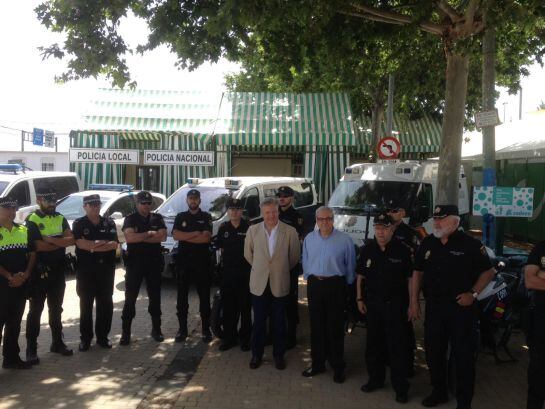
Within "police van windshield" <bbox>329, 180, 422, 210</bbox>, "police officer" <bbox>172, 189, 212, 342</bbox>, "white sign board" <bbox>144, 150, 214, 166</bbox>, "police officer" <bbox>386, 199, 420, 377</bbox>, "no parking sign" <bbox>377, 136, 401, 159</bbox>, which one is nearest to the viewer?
"police officer" <bbox>386, 199, 420, 377</bbox>

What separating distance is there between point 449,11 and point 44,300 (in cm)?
742

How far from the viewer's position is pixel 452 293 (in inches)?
178

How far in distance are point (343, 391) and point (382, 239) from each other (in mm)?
1458

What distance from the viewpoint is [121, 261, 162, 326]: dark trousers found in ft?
20.6

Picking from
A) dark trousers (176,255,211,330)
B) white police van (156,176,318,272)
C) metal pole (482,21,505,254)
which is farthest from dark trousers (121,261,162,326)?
metal pole (482,21,505,254)

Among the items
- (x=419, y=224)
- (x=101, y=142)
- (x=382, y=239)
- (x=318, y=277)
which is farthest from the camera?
(x=101, y=142)

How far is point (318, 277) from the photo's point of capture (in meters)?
5.25

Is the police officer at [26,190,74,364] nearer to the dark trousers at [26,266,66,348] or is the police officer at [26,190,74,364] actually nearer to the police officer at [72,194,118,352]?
the dark trousers at [26,266,66,348]

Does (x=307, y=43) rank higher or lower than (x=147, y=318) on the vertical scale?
higher

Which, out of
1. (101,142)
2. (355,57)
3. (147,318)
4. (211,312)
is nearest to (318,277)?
(211,312)

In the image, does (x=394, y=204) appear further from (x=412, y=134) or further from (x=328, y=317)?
(x=412, y=134)

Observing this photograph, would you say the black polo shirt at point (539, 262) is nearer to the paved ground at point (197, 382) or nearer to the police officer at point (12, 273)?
the paved ground at point (197, 382)

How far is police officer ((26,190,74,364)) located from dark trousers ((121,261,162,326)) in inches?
28.9

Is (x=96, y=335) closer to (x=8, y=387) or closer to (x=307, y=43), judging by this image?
(x=8, y=387)
